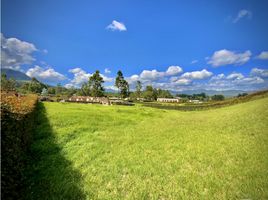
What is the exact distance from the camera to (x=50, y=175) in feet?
18.8

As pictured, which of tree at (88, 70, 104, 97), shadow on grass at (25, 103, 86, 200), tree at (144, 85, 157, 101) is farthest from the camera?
tree at (144, 85, 157, 101)

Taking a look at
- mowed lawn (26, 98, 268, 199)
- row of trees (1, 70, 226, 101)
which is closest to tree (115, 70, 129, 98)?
row of trees (1, 70, 226, 101)

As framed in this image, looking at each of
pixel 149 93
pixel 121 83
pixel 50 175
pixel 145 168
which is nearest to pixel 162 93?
pixel 149 93

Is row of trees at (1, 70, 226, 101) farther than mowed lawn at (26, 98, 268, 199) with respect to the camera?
Yes

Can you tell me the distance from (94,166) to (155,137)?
211 inches

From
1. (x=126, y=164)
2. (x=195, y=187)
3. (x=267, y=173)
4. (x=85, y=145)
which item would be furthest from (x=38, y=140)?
(x=267, y=173)

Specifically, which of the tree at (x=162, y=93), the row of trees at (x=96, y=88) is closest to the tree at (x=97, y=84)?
the row of trees at (x=96, y=88)

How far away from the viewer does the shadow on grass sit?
4.74m

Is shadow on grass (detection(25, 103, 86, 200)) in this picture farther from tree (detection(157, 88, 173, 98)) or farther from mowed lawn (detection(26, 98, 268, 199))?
tree (detection(157, 88, 173, 98))

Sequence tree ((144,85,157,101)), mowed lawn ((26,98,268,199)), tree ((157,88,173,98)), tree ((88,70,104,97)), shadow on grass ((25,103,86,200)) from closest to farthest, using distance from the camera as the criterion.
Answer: shadow on grass ((25,103,86,200))
mowed lawn ((26,98,268,199))
tree ((88,70,104,97))
tree ((144,85,157,101))
tree ((157,88,173,98))

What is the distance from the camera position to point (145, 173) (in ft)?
20.1

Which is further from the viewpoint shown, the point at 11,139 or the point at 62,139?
the point at 62,139

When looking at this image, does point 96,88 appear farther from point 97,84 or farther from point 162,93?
point 162,93

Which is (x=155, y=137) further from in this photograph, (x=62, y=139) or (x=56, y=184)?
(x=56, y=184)
